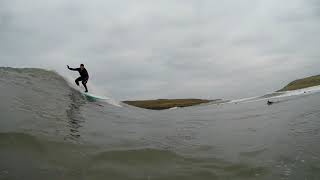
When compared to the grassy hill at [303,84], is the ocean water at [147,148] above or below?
below

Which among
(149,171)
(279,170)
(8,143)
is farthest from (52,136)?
(279,170)

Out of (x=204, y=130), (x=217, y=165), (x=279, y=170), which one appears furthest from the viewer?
(x=204, y=130)

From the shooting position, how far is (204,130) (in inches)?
663

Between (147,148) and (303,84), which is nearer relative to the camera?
(147,148)

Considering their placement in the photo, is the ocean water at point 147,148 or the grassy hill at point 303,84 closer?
the ocean water at point 147,148

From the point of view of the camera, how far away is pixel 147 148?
39.1 feet

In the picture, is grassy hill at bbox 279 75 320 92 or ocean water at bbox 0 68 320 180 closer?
ocean water at bbox 0 68 320 180

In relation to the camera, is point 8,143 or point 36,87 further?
point 36,87

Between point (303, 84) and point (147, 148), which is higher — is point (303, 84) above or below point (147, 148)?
above

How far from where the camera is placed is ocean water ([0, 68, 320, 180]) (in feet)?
29.7

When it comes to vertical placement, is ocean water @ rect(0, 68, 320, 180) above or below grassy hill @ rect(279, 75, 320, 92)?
below

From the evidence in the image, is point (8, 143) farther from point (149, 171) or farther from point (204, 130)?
point (204, 130)

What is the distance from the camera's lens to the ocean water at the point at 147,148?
29.7 ft

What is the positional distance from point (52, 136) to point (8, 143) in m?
1.57
